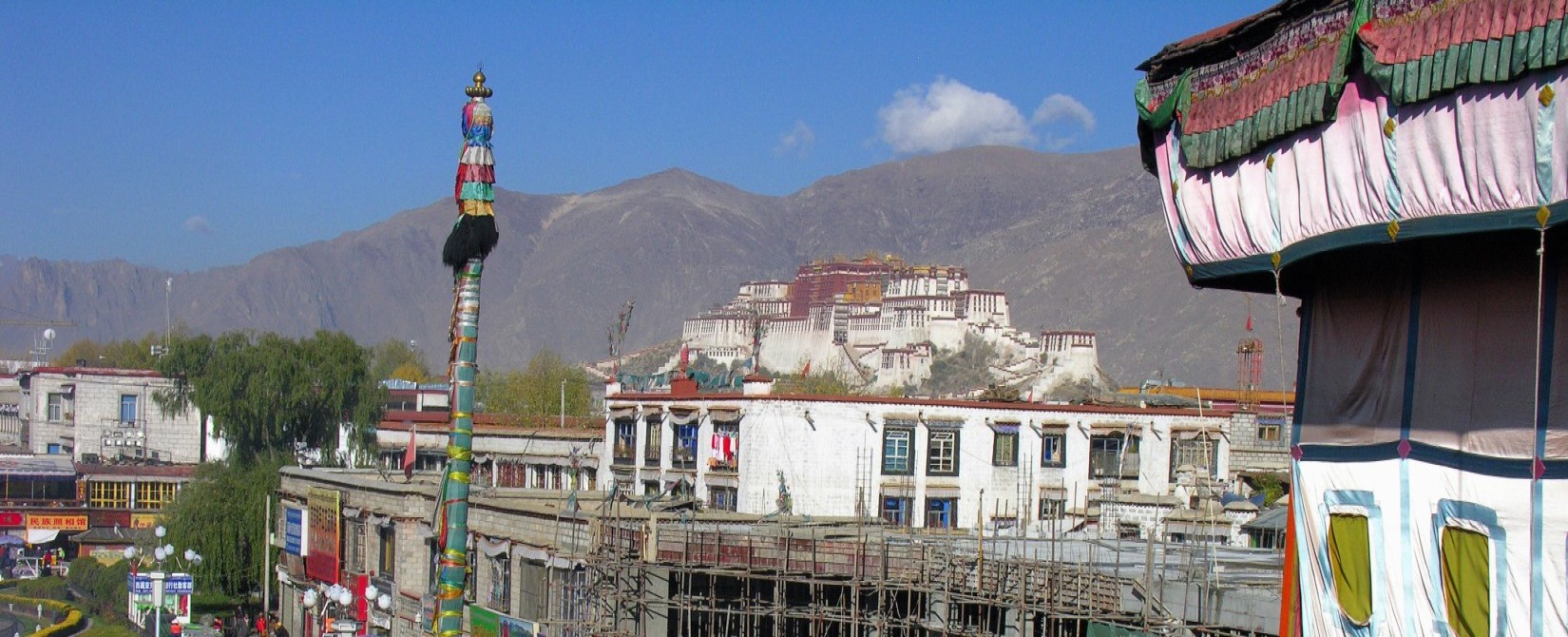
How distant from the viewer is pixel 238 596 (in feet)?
192

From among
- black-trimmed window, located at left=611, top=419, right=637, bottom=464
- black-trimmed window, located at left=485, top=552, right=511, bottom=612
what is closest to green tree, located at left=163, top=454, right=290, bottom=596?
black-trimmed window, located at left=611, top=419, right=637, bottom=464

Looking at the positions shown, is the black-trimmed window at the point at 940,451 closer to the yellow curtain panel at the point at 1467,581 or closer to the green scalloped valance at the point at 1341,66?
the green scalloped valance at the point at 1341,66

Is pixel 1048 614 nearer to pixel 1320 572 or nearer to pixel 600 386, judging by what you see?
pixel 1320 572

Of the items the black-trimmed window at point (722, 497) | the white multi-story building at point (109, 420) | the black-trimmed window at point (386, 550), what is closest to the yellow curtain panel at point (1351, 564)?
the black-trimmed window at point (386, 550)

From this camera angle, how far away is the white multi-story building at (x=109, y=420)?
82000 mm

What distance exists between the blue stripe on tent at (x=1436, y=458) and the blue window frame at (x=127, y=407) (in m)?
79.3

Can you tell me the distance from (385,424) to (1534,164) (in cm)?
6337

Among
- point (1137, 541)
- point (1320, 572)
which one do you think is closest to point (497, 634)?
point (1137, 541)

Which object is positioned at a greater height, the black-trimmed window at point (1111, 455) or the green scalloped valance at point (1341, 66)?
the green scalloped valance at point (1341, 66)

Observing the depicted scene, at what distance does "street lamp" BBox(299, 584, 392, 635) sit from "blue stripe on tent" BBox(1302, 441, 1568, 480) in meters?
26.0

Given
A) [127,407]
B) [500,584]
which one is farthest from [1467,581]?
[127,407]

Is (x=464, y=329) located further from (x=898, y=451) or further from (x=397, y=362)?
(x=397, y=362)

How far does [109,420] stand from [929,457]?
5359 centimetres

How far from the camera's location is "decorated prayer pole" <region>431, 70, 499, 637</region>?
26.8 metres
